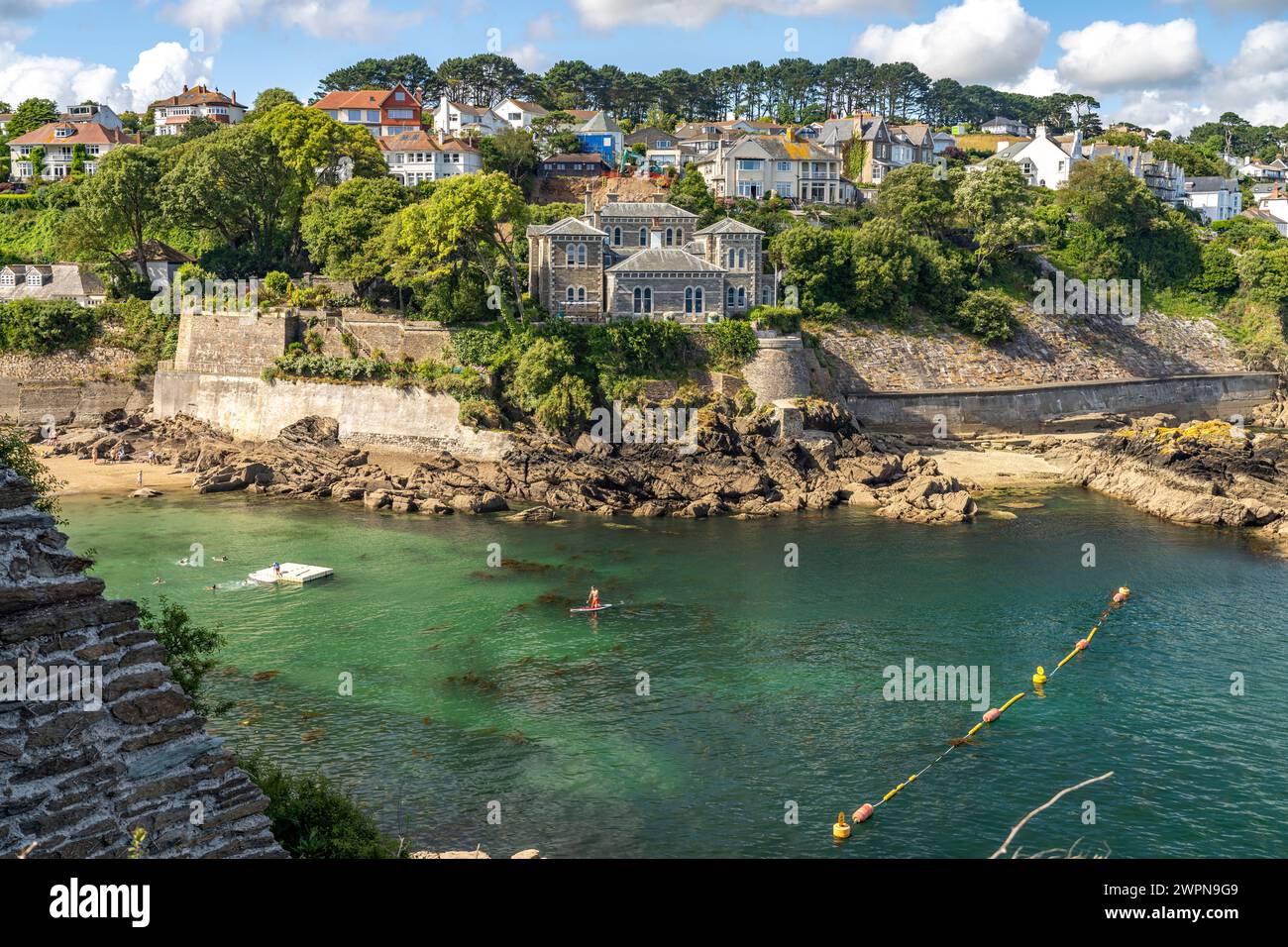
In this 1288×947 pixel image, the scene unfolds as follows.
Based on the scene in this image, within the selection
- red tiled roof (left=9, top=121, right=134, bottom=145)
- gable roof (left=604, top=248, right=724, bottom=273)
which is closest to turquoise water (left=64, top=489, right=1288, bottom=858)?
gable roof (left=604, top=248, right=724, bottom=273)

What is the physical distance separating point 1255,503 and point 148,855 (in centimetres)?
5010

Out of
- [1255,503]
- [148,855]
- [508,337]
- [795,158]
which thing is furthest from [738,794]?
[795,158]

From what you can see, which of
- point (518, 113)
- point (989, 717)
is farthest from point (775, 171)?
point (989, 717)

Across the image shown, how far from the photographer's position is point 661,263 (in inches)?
2484

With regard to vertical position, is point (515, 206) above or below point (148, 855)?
above

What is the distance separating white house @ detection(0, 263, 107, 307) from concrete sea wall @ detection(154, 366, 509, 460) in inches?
346

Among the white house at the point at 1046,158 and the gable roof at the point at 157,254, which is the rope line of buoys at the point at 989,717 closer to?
the gable roof at the point at 157,254

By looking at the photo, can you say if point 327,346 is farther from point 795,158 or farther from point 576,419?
point 795,158

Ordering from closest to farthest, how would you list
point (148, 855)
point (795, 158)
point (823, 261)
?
point (148, 855)
point (823, 261)
point (795, 158)

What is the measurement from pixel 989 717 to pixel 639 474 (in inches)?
1047

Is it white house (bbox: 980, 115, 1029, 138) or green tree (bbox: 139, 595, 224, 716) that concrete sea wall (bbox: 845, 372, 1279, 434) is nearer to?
green tree (bbox: 139, 595, 224, 716)

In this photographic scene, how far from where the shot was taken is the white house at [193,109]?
336 ft

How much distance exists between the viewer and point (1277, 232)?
104438 millimetres

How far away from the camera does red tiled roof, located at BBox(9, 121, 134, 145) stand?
308 feet
